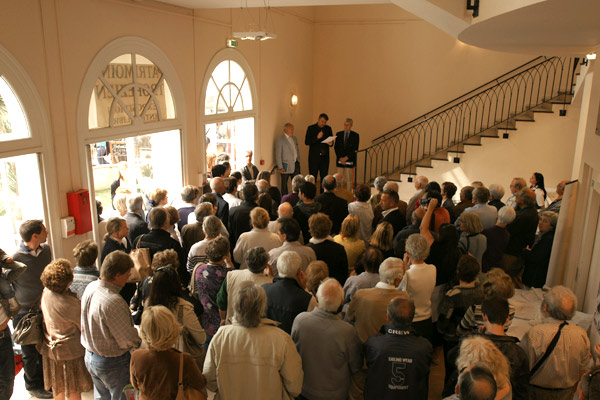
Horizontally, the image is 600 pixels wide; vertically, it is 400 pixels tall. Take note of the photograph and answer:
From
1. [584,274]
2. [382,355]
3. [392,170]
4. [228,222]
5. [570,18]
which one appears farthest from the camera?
[392,170]

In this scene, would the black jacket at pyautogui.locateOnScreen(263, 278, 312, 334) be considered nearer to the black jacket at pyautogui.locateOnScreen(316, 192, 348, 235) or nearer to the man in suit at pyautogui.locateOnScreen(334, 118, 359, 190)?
the black jacket at pyautogui.locateOnScreen(316, 192, 348, 235)

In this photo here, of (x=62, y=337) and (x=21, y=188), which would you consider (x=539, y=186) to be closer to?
(x=62, y=337)

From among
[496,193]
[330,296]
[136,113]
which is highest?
[136,113]

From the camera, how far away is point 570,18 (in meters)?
3.53

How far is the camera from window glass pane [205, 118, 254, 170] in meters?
9.38

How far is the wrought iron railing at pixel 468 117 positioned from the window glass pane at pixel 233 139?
303 centimetres

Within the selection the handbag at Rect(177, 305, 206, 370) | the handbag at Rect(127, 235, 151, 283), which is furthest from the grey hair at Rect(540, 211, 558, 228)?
the handbag at Rect(127, 235, 151, 283)

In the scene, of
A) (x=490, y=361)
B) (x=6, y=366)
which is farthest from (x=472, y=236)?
(x=6, y=366)

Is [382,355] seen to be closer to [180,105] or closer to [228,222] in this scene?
[228,222]

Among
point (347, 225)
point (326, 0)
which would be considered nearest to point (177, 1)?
point (326, 0)

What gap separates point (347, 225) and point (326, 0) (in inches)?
144

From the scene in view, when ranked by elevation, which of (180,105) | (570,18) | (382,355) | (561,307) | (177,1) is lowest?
(382,355)

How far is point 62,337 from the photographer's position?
3.42 metres

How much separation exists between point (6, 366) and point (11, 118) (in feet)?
8.01
